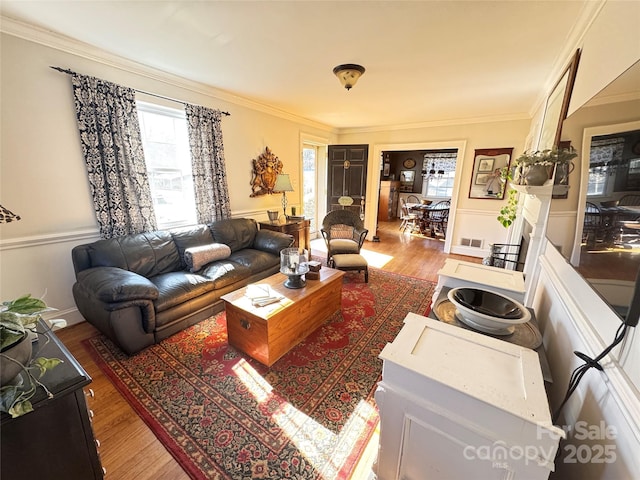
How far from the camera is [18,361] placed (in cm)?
72

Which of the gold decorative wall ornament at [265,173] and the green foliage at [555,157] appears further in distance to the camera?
the gold decorative wall ornament at [265,173]

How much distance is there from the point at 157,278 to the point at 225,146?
204cm

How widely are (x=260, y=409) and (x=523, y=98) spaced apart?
4614 mm

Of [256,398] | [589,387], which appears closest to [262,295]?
[256,398]

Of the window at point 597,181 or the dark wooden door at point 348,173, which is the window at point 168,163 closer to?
the dark wooden door at point 348,173

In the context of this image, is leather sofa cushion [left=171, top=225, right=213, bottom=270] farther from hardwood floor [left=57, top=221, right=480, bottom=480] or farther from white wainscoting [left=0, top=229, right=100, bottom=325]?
hardwood floor [left=57, top=221, right=480, bottom=480]

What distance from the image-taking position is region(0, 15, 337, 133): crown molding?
6.51 feet

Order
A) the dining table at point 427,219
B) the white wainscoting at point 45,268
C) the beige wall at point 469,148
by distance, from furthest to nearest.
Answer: the dining table at point 427,219
the beige wall at point 469,148
the white wainscoting at point 45,268

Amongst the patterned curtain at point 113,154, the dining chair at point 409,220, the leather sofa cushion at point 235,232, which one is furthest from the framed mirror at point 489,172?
the patterned curtain at point 113,154

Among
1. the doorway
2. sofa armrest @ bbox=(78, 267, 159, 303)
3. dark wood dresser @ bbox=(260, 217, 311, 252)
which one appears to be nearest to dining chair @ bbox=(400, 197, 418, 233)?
the doorway

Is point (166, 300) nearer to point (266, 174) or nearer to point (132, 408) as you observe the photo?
point (132, 408)

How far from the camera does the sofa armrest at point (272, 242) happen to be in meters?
3.45

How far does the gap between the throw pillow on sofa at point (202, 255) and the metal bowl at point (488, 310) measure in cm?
242

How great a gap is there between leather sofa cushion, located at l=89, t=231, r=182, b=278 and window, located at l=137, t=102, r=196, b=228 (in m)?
0.49
